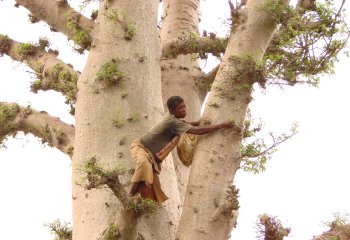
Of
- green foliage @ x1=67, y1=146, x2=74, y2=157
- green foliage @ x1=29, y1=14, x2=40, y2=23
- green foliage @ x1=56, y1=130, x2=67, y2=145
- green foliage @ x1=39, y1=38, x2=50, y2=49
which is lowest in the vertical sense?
green foliage @ x1=67, y1=146, x2=74, y2=157

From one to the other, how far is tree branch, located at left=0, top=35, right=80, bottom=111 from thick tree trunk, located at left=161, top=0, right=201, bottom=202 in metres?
1.20

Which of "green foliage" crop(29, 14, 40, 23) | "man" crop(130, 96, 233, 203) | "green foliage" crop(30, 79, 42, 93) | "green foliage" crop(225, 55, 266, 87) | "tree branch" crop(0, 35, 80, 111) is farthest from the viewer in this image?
"green foliage" crop(29, 14, 40, 23)

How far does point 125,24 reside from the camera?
19.5 ft

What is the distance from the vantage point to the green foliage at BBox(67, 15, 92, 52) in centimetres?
610

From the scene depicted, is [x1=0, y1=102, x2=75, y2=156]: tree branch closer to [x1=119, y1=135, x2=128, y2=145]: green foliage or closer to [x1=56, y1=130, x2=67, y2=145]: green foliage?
[x1=56, y1=130, x2=67, y2=145]: green foliage

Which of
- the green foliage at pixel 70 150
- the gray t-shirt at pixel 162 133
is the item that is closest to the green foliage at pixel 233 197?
the gray t-shirt at pixel 162 133

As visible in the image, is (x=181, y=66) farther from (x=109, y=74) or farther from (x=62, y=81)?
(x=109, y=74)

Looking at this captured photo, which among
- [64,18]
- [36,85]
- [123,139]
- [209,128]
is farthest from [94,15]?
[209,128]

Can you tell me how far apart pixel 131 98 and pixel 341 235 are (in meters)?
2.47

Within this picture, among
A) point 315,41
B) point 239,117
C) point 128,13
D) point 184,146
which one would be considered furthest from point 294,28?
point 128,13

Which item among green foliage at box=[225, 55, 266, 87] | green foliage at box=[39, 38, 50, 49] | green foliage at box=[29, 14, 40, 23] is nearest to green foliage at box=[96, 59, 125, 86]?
green foliage at box=[225, 55, 266, 87]

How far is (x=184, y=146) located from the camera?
526 cm

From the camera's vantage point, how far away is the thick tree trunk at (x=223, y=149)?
4.36m

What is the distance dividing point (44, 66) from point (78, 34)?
2.35 feet
